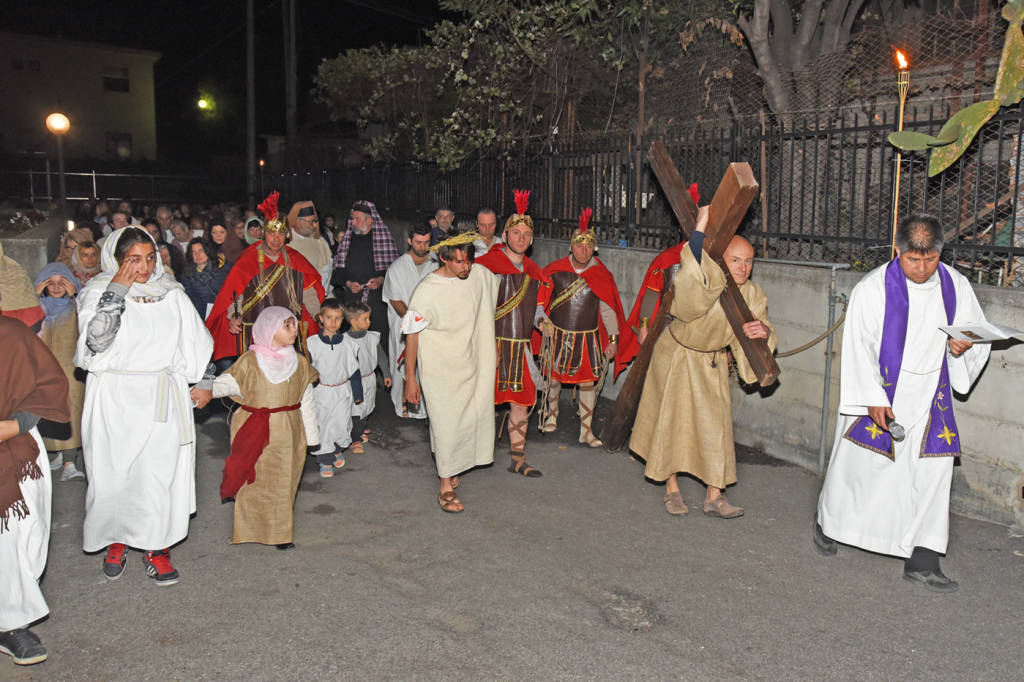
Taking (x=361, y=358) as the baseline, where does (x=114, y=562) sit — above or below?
below

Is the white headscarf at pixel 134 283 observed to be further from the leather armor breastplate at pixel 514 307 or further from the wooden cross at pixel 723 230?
the wooden cross at pixel 723 230

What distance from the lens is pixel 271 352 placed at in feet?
18.2

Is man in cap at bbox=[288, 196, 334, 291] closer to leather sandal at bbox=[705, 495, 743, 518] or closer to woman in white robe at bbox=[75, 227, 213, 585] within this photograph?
woman in white robe at bbox=[75, 227, 213, 585]

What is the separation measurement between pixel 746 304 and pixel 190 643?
3.82 metres

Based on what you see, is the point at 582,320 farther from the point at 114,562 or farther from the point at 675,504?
the point at 114,562

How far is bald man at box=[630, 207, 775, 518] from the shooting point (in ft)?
19.8

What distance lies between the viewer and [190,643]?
14.3ft

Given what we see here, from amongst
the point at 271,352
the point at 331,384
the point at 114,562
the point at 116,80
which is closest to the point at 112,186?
the point at 116,80

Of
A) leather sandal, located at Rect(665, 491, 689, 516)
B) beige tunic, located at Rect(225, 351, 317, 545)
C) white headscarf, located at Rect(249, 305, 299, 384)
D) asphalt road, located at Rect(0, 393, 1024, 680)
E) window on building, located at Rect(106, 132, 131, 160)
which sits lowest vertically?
asphalt road, located at Rect(0, 393, 1024, 680)

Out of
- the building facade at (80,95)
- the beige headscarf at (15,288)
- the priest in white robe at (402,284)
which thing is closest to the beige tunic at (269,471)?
the beige headscarf at (15,288)

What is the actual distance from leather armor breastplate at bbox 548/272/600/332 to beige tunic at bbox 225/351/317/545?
3002 mm

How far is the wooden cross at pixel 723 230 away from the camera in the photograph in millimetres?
5227

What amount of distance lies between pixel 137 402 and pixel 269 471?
94cm

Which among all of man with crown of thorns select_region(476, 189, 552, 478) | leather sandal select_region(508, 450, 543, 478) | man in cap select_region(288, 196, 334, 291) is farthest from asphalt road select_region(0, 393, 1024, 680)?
man in cap select_region(288, 196, 334, 291)
